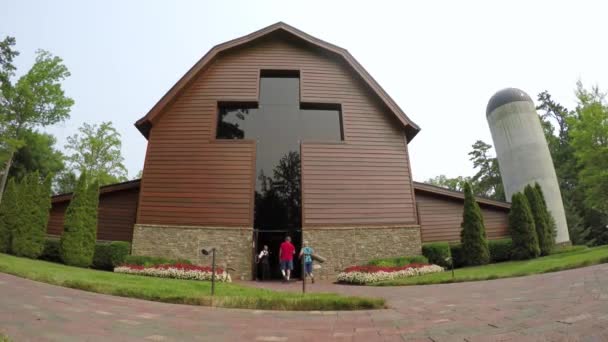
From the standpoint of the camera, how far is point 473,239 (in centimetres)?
1284

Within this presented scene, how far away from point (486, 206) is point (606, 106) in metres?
9.91

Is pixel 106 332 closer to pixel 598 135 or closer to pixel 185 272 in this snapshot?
pixel 185 272

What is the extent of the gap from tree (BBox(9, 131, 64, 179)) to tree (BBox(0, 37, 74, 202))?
15.5 feet

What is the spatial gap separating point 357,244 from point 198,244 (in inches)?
233

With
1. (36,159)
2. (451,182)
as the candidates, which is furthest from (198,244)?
(451,182)

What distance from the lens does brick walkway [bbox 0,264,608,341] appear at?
290 cm

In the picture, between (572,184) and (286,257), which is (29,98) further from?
(572,184)

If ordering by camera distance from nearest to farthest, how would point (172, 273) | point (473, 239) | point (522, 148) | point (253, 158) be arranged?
1. point (172, 273)
2. point (253, 158)
3. point (473, 239)
4. point (522, 148)

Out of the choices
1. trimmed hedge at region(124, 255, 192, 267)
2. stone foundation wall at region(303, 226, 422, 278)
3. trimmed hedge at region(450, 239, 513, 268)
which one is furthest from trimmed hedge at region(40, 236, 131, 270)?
trimmed hedge at region(450, 239, 513, 268)

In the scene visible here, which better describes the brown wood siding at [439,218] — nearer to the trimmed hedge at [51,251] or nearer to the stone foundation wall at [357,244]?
the stone foundation wall at [357,244]

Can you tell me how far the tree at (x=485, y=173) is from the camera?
37000 mm

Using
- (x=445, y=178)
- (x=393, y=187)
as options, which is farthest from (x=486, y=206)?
(x=445, y=178)

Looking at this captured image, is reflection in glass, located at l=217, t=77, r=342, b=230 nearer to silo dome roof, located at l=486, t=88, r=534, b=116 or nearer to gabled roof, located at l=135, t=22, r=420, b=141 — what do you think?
gabled roof, located at l=135, t=22, r=420, b=141

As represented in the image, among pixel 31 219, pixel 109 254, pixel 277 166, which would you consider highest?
pixel 277 166
